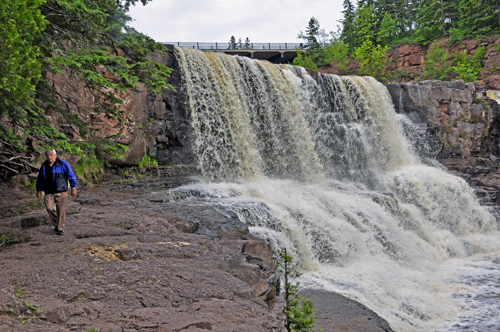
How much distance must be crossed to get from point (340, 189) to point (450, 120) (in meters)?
13.1

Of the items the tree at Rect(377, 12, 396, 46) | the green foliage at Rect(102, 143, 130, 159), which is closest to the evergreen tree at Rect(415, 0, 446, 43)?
the tree at Rect(377, 12, 396, 46)

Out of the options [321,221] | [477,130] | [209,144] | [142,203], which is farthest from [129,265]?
[477,130]

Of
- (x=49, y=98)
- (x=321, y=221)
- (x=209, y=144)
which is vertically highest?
(x=49, y=98)

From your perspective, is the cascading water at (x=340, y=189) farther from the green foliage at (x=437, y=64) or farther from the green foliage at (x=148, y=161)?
the green foliage at (x=437, y=64)

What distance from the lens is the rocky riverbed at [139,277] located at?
3.17 m

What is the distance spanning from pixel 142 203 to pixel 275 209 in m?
3.64

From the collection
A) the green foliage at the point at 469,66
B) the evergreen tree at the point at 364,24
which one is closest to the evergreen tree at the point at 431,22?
the evergreen tree at the point at 364,24

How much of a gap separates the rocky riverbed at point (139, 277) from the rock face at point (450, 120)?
60.1 feet

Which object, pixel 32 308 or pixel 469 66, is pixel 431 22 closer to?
pixel 469 66

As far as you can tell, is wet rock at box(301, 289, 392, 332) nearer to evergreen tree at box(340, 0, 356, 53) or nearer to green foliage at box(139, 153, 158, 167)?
green foliage at box(139, 153, 158, 167)

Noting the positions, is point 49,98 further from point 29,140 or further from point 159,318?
point 159,318

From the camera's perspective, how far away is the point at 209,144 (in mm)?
13797

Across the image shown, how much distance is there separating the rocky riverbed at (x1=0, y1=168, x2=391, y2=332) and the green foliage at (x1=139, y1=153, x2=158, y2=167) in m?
5.06

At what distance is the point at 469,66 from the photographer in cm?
2802
